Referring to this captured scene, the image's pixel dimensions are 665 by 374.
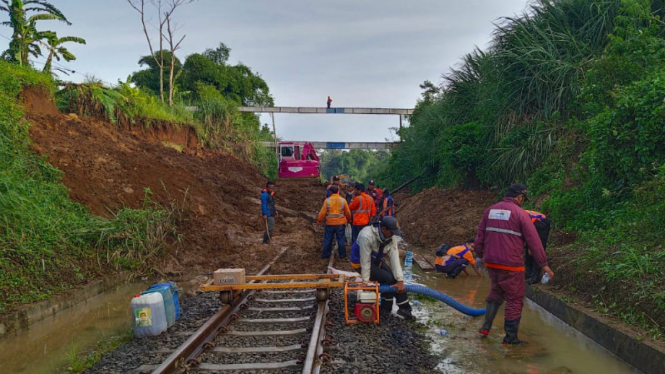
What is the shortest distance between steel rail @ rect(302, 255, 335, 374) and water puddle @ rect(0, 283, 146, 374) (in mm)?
2704

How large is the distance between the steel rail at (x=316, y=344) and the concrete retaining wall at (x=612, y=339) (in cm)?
330

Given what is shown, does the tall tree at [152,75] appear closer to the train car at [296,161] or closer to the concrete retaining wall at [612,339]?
the train car at [296,161]

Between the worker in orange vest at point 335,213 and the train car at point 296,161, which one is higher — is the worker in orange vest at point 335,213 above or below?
below

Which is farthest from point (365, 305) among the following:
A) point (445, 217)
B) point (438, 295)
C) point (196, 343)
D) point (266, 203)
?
point (445, 217)

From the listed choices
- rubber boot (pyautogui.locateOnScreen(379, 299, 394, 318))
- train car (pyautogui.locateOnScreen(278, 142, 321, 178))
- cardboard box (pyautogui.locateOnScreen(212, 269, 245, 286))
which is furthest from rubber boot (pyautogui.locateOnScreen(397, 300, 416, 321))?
train car (pyautogui.locateOnScreen(278, 142, 321, 178))

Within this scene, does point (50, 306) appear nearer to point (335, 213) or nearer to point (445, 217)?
point (335, 213)

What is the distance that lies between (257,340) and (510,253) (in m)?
3.20

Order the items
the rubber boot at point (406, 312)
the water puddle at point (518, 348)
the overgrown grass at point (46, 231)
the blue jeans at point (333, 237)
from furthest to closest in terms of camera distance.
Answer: the blue jeans at point (333, 237) → the overgrown grass at point (46, 231) → the rubber boot at point (406, 312) → the water puddle at point (518, 348)

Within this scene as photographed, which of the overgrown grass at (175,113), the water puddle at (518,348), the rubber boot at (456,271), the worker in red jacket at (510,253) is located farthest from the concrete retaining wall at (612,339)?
the overgrown grass at (175,113)

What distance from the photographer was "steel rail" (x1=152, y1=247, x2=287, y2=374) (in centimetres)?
443

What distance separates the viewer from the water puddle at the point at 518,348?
4.91 metres

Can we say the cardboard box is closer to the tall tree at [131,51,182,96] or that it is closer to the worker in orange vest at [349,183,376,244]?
A: the worker in orange vest at [349,183,376,244]

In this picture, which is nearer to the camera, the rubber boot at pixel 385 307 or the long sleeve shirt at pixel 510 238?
the long sleeve shirt at pixel 510 238

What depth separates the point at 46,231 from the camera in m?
8.01
